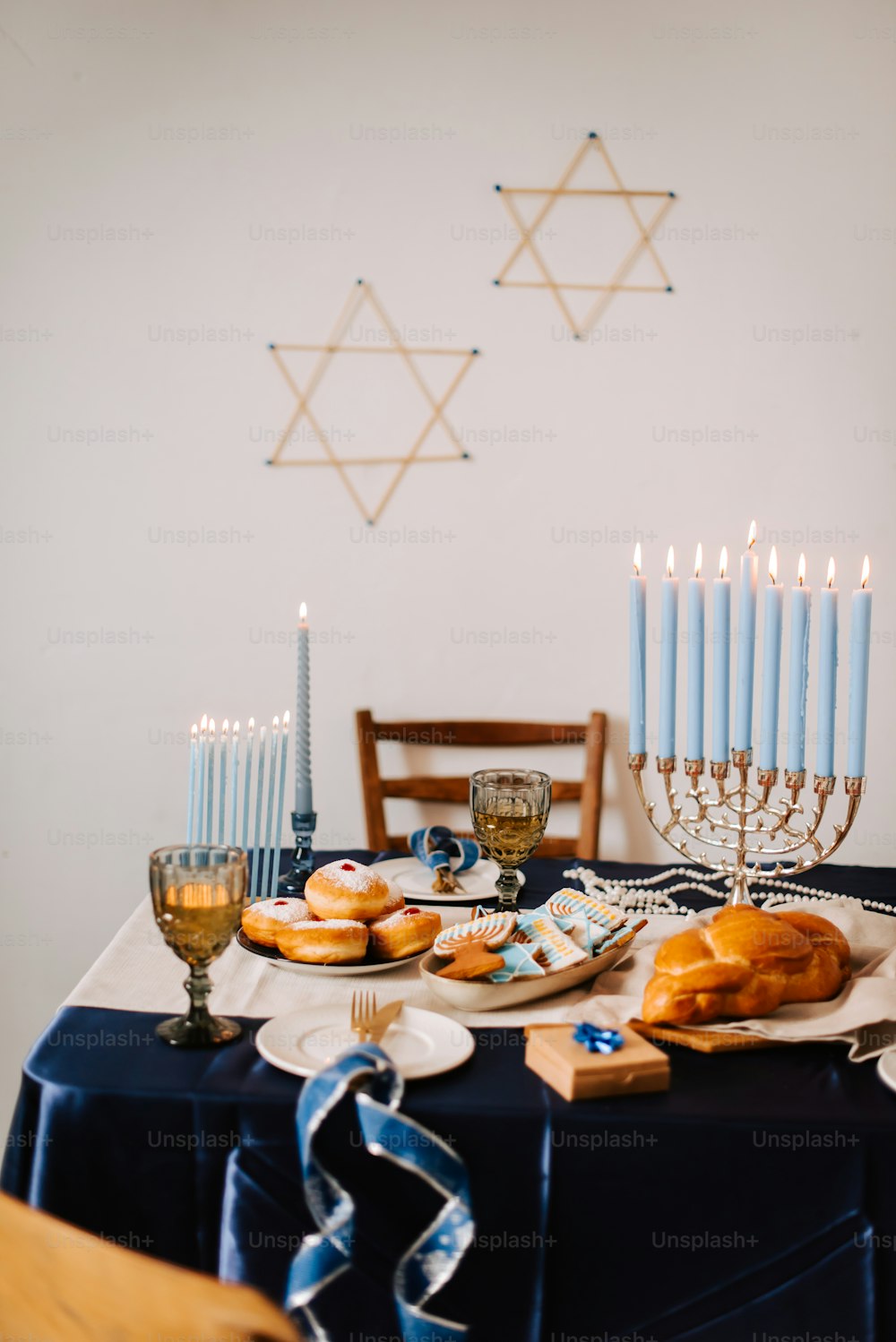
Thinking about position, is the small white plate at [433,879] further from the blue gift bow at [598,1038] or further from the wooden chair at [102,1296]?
the wooden chair at [102,1296]

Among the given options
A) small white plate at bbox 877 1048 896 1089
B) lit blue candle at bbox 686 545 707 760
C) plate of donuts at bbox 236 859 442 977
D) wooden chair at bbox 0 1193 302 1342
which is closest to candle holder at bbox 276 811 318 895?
plate of donuts at bbox 236 859 442 977

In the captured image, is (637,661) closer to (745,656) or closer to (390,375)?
(745,656)

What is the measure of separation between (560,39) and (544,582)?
1123 mm

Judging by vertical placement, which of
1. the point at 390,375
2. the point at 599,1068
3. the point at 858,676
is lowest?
the point at 599,1068

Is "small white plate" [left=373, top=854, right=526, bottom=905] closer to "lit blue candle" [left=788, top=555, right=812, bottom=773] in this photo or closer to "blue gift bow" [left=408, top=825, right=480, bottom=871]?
"blue gift bow" [left=408, top=825, right=480, bottom=871]

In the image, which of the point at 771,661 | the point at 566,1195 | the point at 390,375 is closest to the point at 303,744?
the point at 771,661

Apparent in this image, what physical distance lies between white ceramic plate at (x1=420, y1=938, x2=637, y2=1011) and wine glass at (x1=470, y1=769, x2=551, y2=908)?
20cm

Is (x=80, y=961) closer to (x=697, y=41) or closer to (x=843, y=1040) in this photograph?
(x=843, y=1040)

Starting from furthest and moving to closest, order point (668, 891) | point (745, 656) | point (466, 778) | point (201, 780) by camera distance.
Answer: point (466, 778) < point (668, 891) < point (201, 780) < point (745, 656)

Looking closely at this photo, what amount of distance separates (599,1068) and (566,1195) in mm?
105

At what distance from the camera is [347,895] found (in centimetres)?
120

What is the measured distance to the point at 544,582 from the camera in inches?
97.2

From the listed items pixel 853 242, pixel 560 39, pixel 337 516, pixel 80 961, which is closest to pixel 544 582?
pixel 337 516

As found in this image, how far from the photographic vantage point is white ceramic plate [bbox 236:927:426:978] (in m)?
1.16
